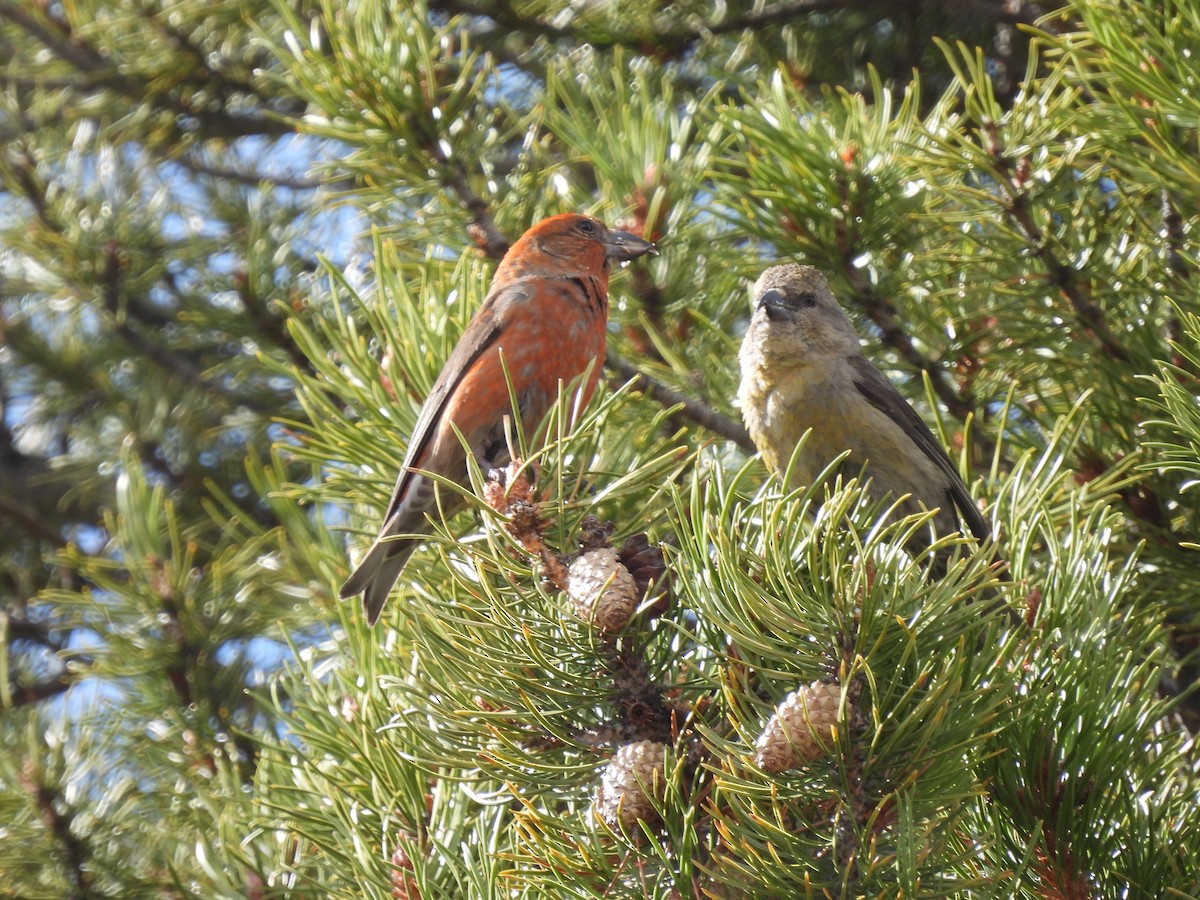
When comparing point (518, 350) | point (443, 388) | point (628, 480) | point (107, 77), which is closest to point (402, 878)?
point (628, 480)

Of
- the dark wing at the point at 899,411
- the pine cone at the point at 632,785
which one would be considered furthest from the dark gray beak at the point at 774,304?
the pine cone at the point at 632,785

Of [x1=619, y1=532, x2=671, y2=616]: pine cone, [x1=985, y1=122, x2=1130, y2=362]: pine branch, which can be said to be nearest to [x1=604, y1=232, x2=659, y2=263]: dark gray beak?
[x1=985, y1=122, x2=1130, y2=362]: pine branch

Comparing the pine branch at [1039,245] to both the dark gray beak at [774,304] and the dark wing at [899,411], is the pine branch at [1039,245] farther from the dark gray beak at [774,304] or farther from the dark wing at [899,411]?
the dark gray beak at [774,304]

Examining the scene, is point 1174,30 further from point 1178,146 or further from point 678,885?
point 678,885

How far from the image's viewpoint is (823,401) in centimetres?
313

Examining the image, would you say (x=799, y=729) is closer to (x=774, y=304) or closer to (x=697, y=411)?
(x=697, y=411)

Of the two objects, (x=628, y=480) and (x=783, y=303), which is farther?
(x=783, y=303)

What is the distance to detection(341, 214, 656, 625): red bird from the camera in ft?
9.47

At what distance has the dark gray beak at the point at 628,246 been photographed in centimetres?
302

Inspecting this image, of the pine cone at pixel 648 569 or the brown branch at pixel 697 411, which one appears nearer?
the pine cone at pixel 648 569

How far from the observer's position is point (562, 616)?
170 cm

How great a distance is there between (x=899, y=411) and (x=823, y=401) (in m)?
0.20

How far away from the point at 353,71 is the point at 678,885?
1913mm

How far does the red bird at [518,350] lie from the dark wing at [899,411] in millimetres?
586
